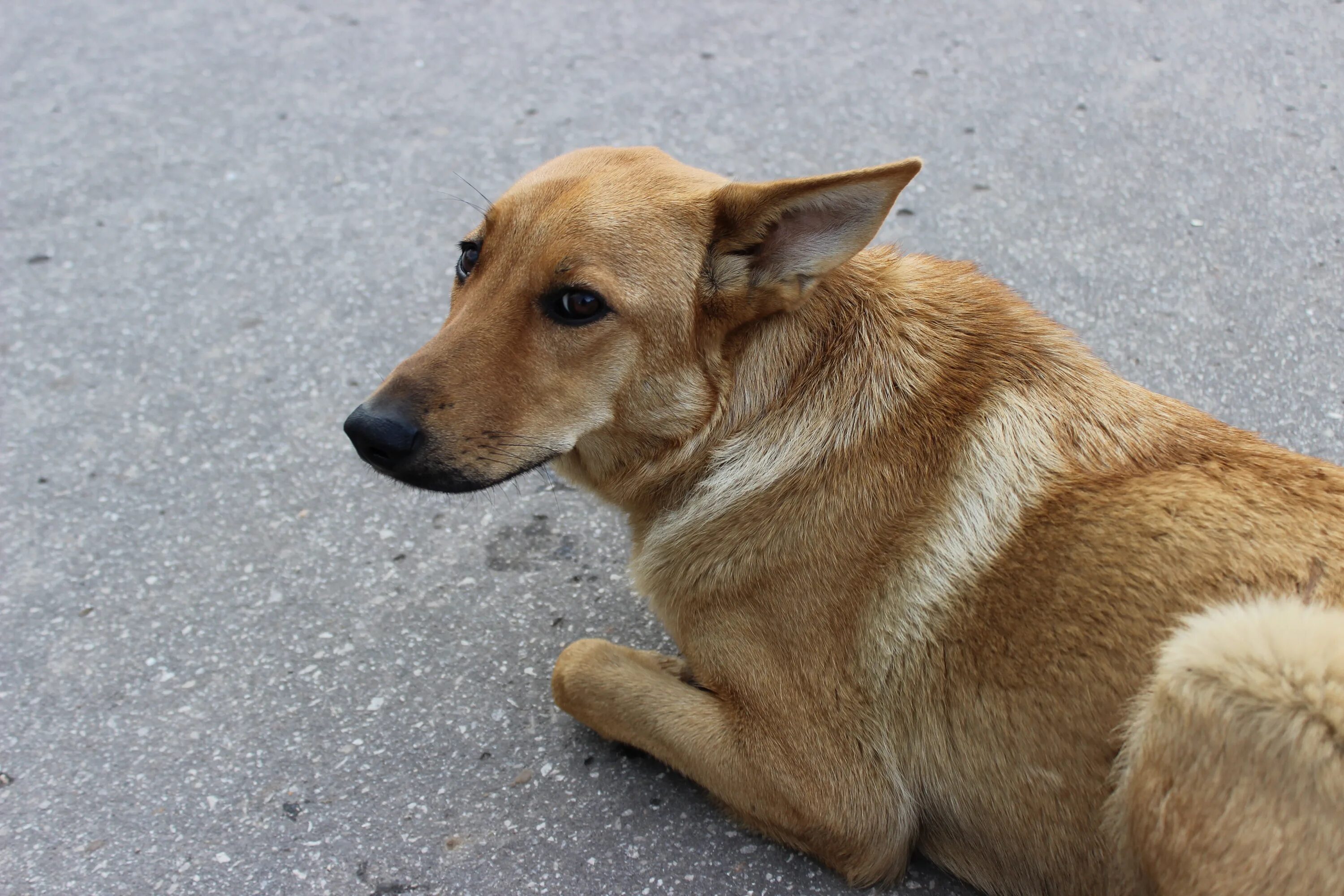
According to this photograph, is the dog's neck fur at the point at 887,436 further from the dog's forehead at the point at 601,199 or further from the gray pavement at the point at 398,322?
the gray pavement at the point at 398,322

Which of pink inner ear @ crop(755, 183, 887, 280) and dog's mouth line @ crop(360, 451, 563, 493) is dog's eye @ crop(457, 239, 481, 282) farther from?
pink inner ear @ crop(755, 183, 887, 280)

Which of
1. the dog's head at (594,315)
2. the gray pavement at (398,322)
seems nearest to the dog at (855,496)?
the dog's head at (594,315)

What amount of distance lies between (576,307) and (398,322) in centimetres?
225

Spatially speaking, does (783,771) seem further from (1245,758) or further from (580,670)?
(1245,758)

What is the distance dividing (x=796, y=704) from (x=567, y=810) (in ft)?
2.35

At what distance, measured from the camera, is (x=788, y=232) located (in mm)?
2512

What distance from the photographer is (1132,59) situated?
570cm

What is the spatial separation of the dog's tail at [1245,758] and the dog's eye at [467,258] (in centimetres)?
182

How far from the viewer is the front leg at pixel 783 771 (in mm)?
2494

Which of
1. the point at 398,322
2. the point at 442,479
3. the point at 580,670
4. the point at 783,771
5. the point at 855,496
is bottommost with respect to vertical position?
the point at 398,322

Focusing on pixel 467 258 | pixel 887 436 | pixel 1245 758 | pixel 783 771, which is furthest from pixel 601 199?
pixel 1245 758

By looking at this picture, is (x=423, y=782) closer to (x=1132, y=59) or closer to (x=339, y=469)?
(x=339, y=469)

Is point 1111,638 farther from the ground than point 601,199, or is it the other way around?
point 601,199

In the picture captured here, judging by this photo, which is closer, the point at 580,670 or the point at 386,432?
the point at 386,432
